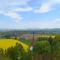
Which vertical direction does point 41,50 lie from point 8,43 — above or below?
below

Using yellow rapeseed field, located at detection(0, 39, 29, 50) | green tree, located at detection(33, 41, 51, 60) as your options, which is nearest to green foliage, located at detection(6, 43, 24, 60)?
yellow rapeseed field, located at detection(0, 39, 29, 50)

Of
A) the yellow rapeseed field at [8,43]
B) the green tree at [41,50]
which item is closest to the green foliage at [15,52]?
the yellow rapeseed field at [8,43]

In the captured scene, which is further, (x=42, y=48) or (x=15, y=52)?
(x=42, y=48)

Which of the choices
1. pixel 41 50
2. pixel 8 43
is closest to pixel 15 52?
pixel 8 43

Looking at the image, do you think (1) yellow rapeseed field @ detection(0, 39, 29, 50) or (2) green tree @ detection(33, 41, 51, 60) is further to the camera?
(1) yellow rapeseed field @ detection(0, 39, 29, 50)

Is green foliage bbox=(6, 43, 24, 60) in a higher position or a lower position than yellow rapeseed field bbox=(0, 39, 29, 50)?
lower

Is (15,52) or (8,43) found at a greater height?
(8,43)

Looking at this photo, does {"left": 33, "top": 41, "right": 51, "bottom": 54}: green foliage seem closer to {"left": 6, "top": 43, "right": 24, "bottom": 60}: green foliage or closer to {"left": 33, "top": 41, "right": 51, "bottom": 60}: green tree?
{"left": 33, "top": 41, "right": 51, "bottom": 60}: green tree

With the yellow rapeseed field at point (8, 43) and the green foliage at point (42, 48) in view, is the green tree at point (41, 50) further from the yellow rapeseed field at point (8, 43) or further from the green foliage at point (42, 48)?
the yellow rapeseed field at point (8, 43)

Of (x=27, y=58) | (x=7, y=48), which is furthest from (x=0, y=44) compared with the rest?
(x=27, y=58)

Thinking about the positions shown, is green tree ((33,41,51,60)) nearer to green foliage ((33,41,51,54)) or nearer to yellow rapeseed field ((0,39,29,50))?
green foliage ((33,41,51,54))

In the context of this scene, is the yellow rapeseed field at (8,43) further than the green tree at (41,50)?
Yes

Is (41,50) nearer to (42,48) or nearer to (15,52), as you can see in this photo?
(42,48)

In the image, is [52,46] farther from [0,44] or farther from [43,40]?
[0,44]
